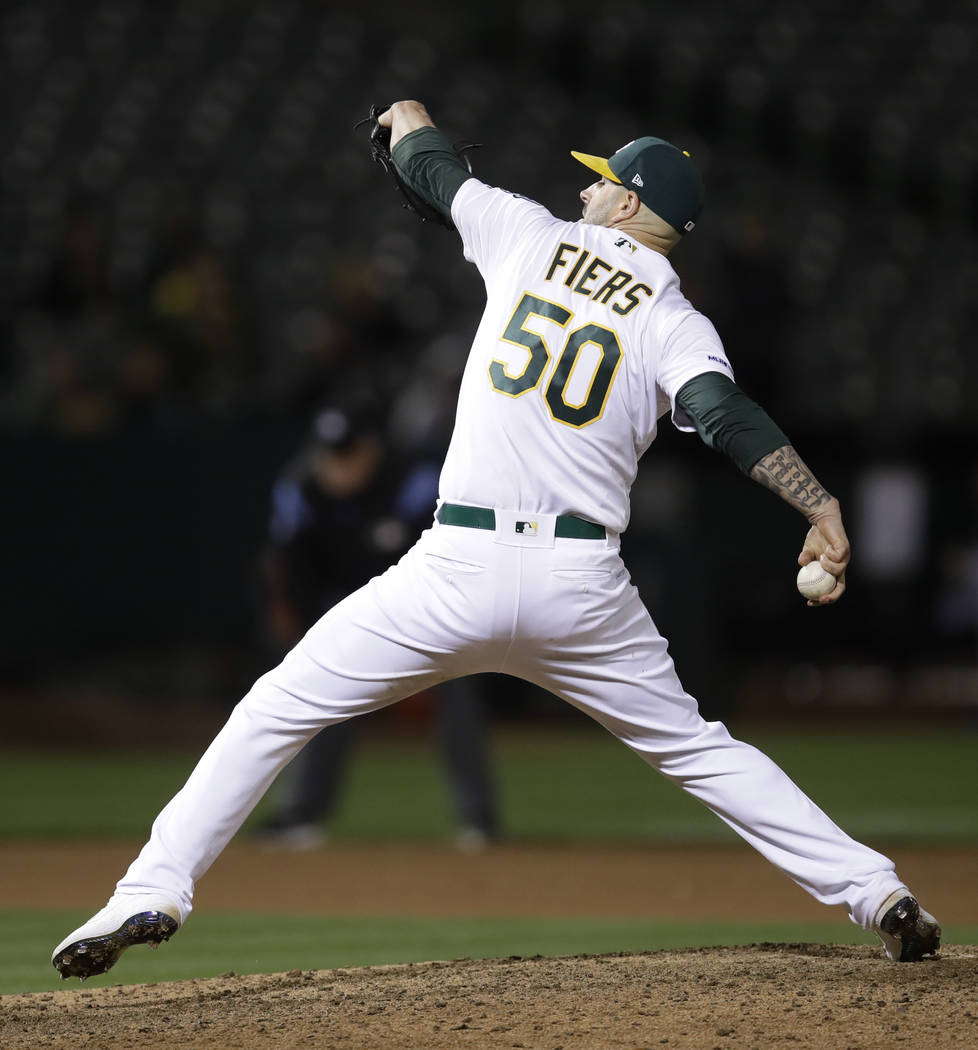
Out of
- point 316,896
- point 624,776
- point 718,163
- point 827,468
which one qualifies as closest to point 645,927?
point 316,896

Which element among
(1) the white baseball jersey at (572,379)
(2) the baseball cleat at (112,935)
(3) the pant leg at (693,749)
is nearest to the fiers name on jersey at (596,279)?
(1) the white baseball jersey at (572,379)

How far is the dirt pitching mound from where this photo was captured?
390 cm

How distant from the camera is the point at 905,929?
14.5 ft

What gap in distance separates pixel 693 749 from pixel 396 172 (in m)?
1.73

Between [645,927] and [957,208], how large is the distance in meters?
12.4

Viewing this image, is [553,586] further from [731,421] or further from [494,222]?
[494,222]

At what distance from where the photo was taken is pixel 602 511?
4281 millimetres

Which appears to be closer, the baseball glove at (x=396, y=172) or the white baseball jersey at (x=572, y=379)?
the white baseball jersey at (x=572, y=379)

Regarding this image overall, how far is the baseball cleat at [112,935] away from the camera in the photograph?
4.02m

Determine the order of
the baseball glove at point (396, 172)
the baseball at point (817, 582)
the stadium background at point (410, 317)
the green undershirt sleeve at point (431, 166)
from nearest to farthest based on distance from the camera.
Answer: the baseball at point (817, 582)
the green undershirt sleeve at point (431, 166)
the baseball glove at point (396, 172)
the stadium background at point (410, 317)

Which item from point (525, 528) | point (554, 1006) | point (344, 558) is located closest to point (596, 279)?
point (525, 528)

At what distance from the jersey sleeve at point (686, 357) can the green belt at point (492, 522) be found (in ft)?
1.11

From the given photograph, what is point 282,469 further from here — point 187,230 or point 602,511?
point 602,511

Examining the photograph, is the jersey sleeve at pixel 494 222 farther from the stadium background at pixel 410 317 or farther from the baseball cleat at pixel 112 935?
the stadium background at pixel 410 317
